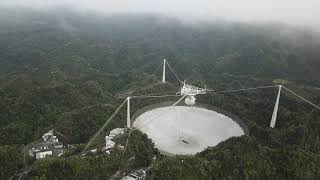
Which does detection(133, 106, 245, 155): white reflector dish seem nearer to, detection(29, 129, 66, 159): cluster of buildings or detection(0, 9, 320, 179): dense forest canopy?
detection(0, 9, 320, 179): dense forest canopy

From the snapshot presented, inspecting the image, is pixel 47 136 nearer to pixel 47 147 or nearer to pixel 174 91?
pixel 47 147

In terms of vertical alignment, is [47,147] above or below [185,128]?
below

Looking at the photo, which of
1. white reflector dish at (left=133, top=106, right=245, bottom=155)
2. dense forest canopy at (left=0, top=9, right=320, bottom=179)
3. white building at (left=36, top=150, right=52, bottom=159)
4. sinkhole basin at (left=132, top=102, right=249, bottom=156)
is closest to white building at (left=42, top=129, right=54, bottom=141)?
dense forest canopy at (left=0, top=9, right=320, bottom=179)

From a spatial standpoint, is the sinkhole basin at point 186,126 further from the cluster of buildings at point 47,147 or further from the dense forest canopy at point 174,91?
the cluster of buildings at point 47,147

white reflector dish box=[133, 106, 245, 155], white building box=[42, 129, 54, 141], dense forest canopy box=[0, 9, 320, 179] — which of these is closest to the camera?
dense forest canopy box=[0, 9, 320, 179]

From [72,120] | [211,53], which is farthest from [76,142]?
[211,53]

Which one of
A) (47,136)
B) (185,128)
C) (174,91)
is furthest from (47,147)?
(174,91)
